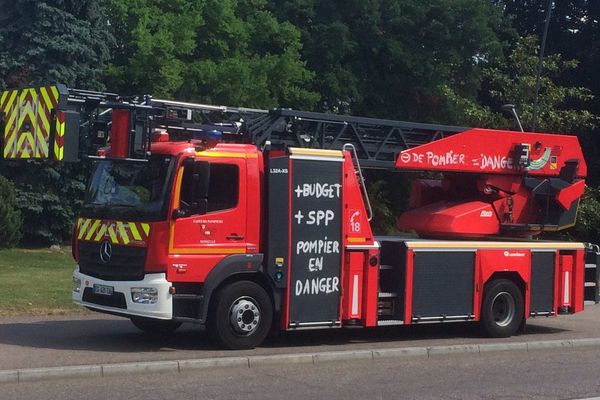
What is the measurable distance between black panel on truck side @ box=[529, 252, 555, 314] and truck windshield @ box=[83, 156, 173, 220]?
258 inches

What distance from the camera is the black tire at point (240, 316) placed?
12.5 metres

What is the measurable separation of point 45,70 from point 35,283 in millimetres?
13402

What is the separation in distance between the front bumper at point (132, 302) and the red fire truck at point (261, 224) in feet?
0.06

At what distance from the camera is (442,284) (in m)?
14.6

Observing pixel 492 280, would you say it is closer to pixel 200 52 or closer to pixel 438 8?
pixel 200 52

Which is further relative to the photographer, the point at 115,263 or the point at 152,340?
the point at 152,340

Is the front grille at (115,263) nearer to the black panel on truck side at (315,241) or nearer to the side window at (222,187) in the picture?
the side window at (222,187)

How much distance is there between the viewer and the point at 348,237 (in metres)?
13.7

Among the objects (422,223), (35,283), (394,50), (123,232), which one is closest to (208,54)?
(394,50)

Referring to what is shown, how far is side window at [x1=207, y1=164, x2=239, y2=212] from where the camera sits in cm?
1273

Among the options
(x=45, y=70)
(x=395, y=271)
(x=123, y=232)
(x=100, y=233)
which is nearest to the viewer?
(x=123, y=232)

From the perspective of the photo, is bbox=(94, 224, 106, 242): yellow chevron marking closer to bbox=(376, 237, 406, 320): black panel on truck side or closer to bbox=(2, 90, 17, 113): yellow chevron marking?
bbox=(2, 90, 17, 113): yellow chevron marking

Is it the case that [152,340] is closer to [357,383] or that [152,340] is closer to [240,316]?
[240,316]

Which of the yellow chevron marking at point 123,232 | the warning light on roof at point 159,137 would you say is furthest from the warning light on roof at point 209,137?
the yellow chevron marking at point 123,232
